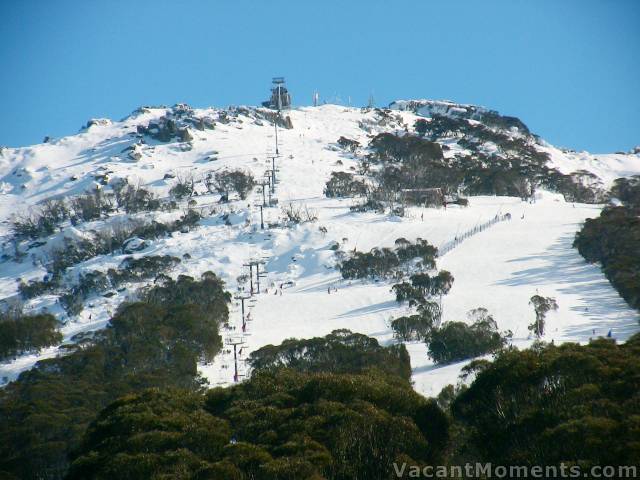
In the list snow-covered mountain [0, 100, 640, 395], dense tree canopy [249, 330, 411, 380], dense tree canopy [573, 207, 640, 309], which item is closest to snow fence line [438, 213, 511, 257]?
snow-covered mountain [0, 100, 640, 395]

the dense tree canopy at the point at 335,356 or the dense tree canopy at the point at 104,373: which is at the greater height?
the dense tree canopy at the point at 335,356

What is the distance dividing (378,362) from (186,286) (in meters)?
24.3

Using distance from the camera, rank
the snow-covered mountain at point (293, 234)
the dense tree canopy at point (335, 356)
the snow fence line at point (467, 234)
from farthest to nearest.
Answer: the snow fence line at point (467, 234) < the snow-covered mountain at point (293, 234) < the dense tree canopy at point (335, 356)

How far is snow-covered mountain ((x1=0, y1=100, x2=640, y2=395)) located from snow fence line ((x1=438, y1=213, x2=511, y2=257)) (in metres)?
0.36

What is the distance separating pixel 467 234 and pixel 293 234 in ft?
47.6

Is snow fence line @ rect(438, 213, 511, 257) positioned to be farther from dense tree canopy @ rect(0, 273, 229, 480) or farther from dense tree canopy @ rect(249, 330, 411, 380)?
dense tree canopy @ rect(249, 330, 411, 380)

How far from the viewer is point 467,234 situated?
58.2 m

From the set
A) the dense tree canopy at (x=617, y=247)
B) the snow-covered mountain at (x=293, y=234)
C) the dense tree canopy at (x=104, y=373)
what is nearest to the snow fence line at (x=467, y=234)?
the snow-covered mountain at (x=293, y=234)

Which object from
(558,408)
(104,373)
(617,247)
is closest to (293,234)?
(617,247)

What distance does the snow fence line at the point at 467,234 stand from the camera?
54.9 meters

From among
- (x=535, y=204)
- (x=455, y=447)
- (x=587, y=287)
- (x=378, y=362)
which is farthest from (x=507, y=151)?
(x=455, y=447)

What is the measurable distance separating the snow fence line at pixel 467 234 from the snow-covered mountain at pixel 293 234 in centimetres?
36

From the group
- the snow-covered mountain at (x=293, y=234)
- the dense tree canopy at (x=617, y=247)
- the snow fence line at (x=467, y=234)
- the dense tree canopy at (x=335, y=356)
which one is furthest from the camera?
the snow fence line at (x=467, y=234)

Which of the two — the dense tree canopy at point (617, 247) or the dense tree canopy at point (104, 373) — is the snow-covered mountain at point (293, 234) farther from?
the dense tree canopy at point (104, 373)
